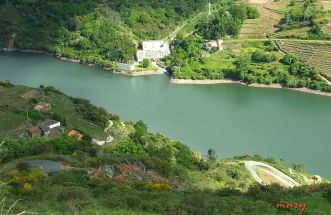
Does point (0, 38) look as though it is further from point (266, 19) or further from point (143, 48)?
point (266, 19)

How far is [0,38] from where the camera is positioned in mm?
33406

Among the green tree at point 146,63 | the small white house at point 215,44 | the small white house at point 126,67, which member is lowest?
the small white house at point 126,67

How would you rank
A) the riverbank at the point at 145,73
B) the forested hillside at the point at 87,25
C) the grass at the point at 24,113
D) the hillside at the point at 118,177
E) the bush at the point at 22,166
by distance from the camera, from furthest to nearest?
the forested hillside at the point at 87,25
the riverbank at the point at 145,73
the grass at the point at 24,113
the bush at the point at 22,166
the hillside at the point at 118,177

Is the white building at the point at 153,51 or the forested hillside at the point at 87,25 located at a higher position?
the forested hillside at the point at 87,25

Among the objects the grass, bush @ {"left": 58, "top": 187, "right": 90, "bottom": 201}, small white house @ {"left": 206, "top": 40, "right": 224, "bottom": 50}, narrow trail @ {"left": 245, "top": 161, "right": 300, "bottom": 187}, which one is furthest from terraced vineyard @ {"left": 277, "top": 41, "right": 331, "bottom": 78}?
bush @ {"left": 58, "top": 187, "right": 90, "bottom": 201}

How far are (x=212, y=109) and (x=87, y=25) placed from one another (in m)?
13.0

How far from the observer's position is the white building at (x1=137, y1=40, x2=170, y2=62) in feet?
98.8

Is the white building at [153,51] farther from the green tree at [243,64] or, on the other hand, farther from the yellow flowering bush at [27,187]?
the yellow flowering bush at [27,187]

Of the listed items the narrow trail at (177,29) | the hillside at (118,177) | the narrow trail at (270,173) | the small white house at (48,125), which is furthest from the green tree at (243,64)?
the small white house at (48,125)

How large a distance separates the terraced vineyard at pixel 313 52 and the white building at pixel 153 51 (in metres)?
6.06

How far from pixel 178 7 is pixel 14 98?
19.4m

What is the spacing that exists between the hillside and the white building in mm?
12448

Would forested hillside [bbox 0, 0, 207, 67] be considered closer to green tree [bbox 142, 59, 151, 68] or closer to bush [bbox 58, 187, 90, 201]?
green tree [bbox 142, 59, 151, 68]

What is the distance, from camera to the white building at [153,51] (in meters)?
30.1
